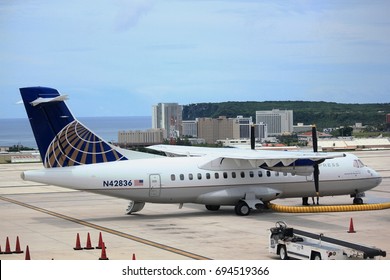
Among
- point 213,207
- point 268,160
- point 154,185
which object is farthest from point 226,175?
point 154,185

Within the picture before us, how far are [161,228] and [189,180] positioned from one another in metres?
3.52

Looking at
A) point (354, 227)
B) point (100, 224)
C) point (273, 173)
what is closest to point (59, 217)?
point (100, 224)

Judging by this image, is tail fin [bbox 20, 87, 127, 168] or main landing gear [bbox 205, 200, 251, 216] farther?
main landing gear [bbox 205, 200, 251, 216]

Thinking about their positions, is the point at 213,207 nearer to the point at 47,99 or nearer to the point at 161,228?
the point at 161,228

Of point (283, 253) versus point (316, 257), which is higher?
point (316, 257)

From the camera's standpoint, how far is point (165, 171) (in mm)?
30406

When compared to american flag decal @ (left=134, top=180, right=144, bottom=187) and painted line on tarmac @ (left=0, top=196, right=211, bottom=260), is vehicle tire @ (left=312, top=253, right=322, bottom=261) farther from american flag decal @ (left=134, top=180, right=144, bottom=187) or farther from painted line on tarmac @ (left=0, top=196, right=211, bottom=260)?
american flag decal @ (left=134, top=180, right=144, bottom=187)

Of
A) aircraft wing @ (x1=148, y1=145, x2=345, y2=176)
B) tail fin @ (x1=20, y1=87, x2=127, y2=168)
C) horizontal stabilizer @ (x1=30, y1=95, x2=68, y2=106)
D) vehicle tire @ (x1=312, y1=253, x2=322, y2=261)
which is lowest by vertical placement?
vehicle tire @ (x1=312, y1=253, x2=322, y2=261)

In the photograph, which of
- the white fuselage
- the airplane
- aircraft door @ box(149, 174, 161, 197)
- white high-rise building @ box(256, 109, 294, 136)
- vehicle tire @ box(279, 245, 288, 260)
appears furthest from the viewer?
white high-rise building @ box(256, 109, 294, 136)

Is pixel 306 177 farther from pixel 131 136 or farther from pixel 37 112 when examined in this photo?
pixel 131 136

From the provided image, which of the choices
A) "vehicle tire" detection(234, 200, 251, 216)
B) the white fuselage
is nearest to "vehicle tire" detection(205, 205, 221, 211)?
the white fuselage

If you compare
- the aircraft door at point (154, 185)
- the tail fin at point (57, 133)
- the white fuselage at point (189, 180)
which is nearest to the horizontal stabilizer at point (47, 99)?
the tail fin at point (57, 133)

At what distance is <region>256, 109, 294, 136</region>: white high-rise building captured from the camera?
334 ft

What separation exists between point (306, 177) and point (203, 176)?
467 cm
